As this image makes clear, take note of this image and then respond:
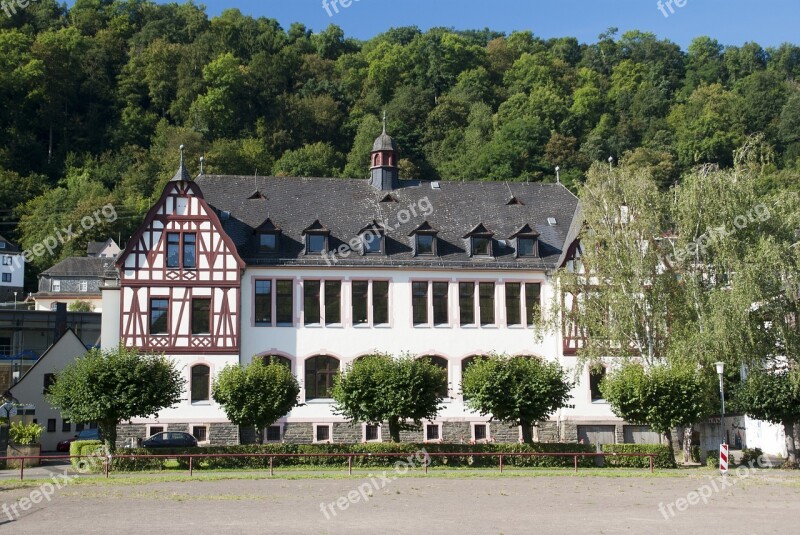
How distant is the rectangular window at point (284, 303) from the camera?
49181mm

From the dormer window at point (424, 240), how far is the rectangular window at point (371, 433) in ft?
28.5

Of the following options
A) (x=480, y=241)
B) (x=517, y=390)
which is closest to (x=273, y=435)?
(x=517, y=390)

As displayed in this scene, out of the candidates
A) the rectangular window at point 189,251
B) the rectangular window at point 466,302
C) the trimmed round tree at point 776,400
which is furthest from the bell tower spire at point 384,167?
the trimmed round tree at point 776,400

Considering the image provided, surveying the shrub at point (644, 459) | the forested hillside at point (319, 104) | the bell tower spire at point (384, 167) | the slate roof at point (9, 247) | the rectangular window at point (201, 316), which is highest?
the forested hillside at point (319, 104)

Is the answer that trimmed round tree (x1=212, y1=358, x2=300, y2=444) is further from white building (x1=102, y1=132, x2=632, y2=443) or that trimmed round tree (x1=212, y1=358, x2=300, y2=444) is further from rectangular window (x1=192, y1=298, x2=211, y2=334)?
rectangular window (x1=192, y1=298, x2=211, y2=334)

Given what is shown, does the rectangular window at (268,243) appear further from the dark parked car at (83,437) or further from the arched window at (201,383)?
the dark parked car at (83,437)

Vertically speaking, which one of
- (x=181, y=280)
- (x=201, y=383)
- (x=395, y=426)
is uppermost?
(x=181, y=280)

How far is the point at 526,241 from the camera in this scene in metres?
52.0

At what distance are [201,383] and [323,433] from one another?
20.0 feet

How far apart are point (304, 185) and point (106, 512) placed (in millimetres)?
29698

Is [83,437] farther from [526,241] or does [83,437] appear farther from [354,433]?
[526,241]

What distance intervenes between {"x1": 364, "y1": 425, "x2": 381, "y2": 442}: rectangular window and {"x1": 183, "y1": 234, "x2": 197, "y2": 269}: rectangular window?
1109 centimetres

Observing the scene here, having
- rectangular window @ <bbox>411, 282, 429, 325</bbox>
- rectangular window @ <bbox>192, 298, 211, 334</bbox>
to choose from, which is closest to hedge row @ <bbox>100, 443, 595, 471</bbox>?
rectangular window @ <bbox>192, 298, 211, 334</bbox>

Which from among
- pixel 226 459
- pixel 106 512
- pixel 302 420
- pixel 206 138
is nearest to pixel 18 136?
pixel 206 138
